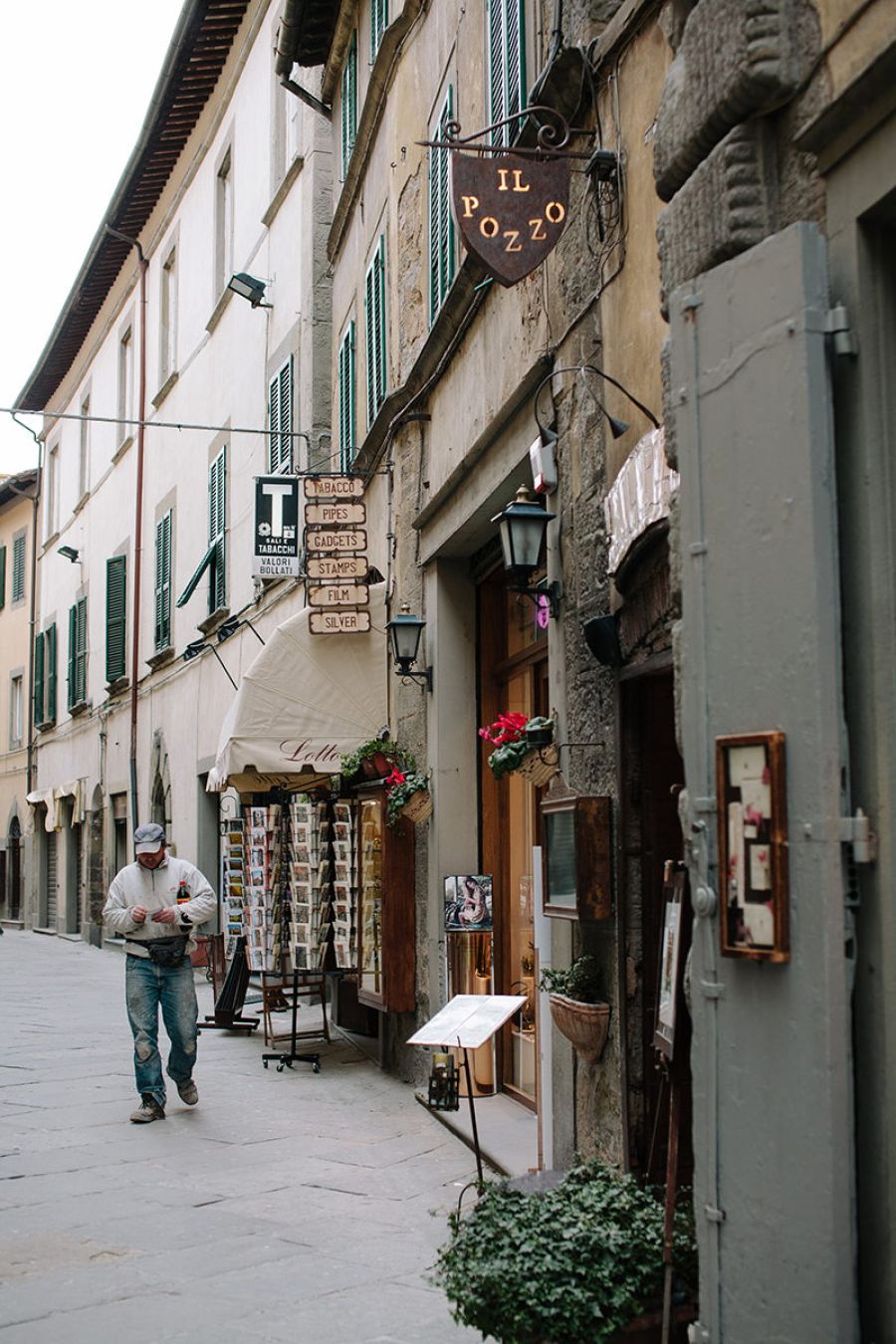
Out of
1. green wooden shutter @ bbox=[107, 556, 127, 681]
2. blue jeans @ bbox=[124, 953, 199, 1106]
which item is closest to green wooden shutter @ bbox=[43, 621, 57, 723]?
green wooden shutter @ bbox=[107, 556, 127, 681]

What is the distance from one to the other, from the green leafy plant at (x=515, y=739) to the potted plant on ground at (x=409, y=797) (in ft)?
9.08

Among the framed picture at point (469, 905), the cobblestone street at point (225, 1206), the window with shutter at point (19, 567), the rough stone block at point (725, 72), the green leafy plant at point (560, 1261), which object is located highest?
the window with shutter at point (19, 567)

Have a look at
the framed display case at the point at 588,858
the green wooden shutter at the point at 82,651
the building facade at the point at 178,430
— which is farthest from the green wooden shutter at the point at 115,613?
the framed display case at the point at 588,858

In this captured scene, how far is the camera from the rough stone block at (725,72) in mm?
3764

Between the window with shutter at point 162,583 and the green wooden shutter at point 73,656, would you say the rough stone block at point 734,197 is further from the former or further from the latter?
the green wooden shutter at point 73,656

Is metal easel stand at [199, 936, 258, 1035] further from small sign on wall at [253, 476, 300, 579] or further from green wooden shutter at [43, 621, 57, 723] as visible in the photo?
green wooden shutter at [43, 621, 57, 723]

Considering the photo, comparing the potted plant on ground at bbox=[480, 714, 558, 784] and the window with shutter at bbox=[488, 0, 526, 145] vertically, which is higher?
the window with shutter at bbox=[488, 0, 526, 145]

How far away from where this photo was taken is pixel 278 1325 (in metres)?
5.06

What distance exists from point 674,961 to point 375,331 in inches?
346

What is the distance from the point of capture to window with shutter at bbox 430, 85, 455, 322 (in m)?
9.70

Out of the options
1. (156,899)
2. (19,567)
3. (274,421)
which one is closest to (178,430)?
(274,421)

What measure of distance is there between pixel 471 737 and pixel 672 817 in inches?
157

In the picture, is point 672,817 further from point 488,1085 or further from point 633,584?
point 488,1085

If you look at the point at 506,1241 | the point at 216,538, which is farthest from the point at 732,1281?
the point at 216,538
